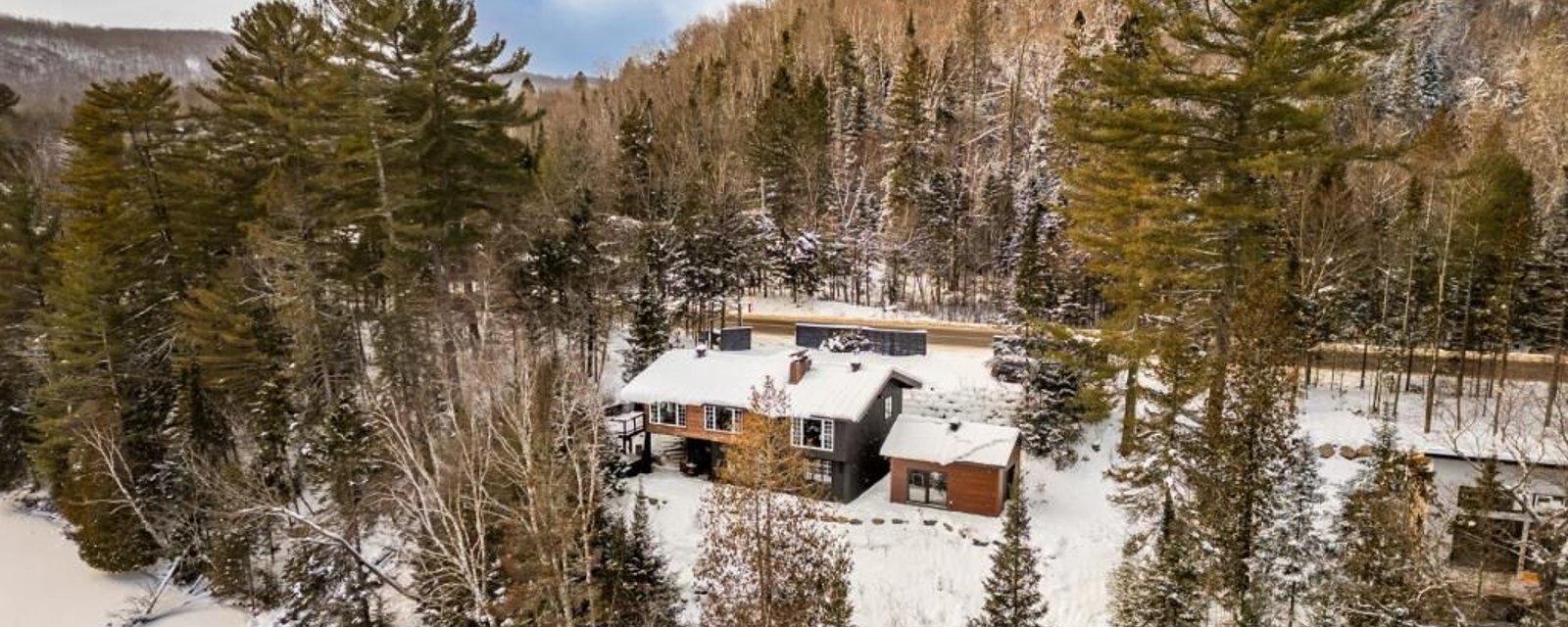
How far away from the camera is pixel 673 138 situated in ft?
184

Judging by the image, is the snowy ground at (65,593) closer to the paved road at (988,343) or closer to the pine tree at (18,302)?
the pine tree at (18,302)

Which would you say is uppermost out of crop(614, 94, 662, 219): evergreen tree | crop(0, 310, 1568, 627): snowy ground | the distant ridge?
the distant ridge

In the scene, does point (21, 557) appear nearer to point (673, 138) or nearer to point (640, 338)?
point (640, 338)

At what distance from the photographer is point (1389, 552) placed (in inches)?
606

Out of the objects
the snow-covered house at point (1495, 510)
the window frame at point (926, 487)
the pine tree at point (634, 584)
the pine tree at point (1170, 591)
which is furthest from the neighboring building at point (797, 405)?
the snow-covered house at point (1495, 510)

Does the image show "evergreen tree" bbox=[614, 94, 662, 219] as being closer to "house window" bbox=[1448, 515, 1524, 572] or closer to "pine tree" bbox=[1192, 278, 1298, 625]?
"pine tree" bbox=[1192, 278, 1298, 625]

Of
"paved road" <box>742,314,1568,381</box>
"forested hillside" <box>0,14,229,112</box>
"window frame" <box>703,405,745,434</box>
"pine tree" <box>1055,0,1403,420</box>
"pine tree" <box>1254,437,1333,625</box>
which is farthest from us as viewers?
"forested hillside" <box>0,14,229,112</box>

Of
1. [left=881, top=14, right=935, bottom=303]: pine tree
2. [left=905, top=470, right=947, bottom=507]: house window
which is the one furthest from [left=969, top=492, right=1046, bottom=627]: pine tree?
[left=881, top=14, right=935, bottom=303]: pine tree

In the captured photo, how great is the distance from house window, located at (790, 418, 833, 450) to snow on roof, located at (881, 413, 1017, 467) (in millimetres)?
2141

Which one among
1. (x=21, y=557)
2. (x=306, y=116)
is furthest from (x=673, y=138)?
(x=21, y=557)

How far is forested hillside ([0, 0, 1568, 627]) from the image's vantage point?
16.5m

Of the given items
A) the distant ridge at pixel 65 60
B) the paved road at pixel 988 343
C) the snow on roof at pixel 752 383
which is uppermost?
the distant ridge at pixel 65 60

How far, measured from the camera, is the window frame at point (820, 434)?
91.1 feet

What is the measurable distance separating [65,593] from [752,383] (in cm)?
2412
